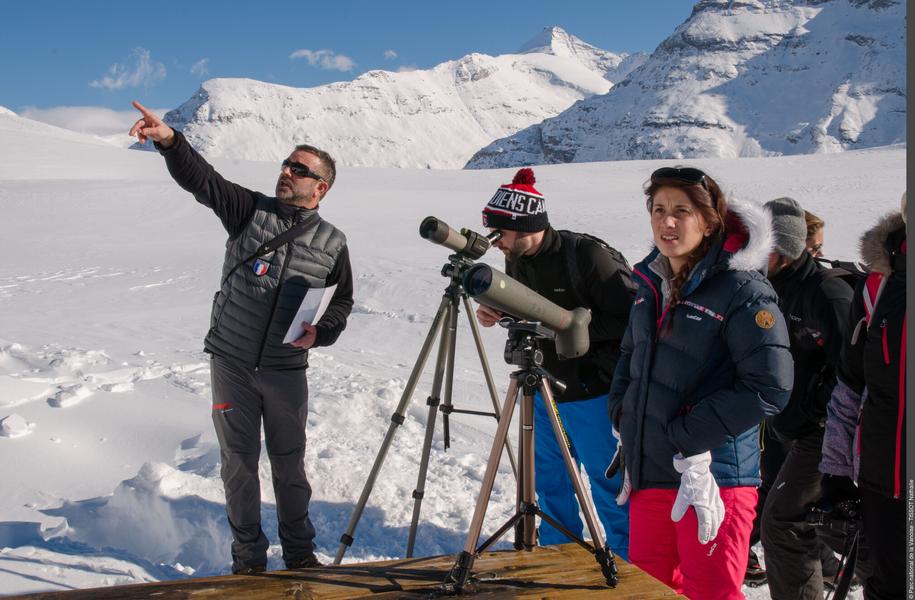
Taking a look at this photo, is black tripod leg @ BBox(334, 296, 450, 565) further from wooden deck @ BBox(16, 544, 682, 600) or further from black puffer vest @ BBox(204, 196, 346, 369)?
wooden deck @ BBox(16, 544, 682, 600)

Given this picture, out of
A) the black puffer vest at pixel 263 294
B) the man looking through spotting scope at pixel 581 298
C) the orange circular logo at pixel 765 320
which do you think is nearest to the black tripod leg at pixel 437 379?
the man looking through spotting scope at pixel 581 298

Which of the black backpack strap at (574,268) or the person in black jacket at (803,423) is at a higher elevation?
the black backpack strap at (574,268)

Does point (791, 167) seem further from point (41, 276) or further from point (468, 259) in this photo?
Answer: point (468, 259)

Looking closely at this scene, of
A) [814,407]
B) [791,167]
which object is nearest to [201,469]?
[814,407]

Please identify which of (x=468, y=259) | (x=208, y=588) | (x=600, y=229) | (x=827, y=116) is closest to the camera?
(x=208, y=588)

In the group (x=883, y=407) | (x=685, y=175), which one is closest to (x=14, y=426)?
(x=685, y=175)

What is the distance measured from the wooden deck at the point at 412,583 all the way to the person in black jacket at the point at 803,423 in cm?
110

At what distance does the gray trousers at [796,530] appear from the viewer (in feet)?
10.3

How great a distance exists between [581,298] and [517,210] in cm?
50

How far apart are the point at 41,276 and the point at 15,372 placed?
8703mm

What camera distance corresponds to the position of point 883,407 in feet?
7.63

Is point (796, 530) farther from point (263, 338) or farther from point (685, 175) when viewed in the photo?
point (263, 338)

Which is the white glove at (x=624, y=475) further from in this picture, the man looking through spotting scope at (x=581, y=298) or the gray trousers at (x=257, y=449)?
the gray trousers at (x=257, y=449)

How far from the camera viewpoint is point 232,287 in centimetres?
350
